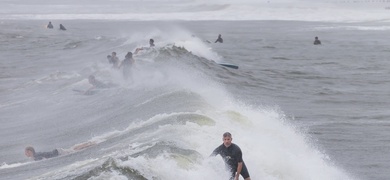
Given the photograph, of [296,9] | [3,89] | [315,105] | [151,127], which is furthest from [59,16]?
[151,127]

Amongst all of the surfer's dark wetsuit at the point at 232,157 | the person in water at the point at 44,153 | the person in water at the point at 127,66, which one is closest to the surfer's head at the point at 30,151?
the person in water at the point at 44,153

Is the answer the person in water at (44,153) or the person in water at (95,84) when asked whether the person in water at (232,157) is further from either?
the person in water at (95,84)

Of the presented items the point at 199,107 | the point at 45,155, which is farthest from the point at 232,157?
the point at 199,107

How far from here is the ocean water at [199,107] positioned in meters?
15.6

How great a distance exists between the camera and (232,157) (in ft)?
43.9

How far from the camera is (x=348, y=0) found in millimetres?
124875

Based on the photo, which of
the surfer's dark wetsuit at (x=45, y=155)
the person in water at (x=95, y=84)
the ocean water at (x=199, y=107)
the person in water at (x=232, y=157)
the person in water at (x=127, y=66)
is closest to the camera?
the person in water at (x=232, y=157)

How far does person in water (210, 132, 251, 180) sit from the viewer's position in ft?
43.8

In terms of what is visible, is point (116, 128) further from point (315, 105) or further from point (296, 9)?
point (296, 9)

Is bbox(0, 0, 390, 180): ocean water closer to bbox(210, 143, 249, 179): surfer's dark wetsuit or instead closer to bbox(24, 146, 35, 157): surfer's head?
bbox(210, 143, 249, 179): surfer's dark wetsuit

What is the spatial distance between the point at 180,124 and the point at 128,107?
6.17 metres

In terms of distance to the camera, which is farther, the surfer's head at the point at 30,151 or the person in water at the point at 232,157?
the surfer's head at the point at 30,151

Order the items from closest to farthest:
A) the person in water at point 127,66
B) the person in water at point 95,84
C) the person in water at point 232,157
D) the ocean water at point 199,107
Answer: the person in water at point 232,157
the ocean water at point 199,107
the person in water at point 95,84
the person in water at point 127,66

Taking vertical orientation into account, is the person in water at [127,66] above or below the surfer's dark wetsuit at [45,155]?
above
